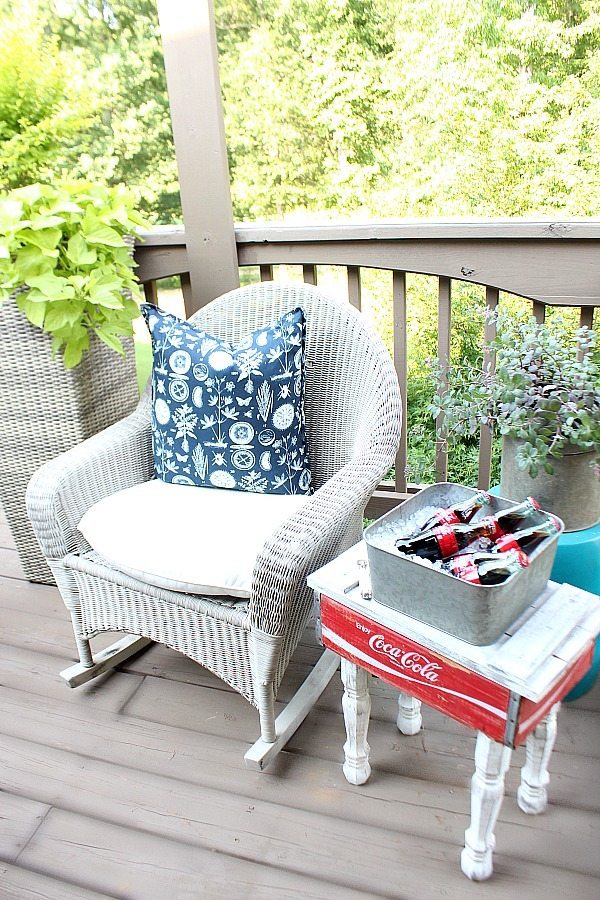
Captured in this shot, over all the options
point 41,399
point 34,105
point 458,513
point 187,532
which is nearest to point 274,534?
point 187,532

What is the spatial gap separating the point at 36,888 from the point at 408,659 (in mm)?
845

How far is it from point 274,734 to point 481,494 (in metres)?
0.72

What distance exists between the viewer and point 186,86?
6.56 feet

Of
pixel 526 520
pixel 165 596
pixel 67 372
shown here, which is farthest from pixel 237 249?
pixel 526 520

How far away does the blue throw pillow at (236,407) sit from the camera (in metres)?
1.66

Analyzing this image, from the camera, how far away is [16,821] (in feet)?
4.66

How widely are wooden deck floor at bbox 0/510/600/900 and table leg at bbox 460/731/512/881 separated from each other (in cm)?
4

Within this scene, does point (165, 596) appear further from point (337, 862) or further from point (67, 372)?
point (67, 372)

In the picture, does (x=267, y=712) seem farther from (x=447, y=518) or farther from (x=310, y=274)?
(x=310, y=274)

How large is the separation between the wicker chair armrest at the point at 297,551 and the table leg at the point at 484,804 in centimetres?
44

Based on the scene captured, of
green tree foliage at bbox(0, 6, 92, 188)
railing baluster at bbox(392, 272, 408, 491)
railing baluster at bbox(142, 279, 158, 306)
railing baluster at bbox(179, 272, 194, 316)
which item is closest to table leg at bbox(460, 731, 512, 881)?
railing baluster at bbox(392, 272, 408, 491)

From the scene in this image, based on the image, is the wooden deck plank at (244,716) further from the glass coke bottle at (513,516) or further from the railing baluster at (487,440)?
the railing baluster at (487,440)

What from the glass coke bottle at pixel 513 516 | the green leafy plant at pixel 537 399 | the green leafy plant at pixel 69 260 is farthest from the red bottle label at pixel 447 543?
the green leafy plant at pixel 69 260

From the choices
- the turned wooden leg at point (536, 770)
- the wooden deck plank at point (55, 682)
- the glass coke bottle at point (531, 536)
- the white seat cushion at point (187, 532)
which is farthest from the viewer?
the wooden deck plank at point (55, 682)
